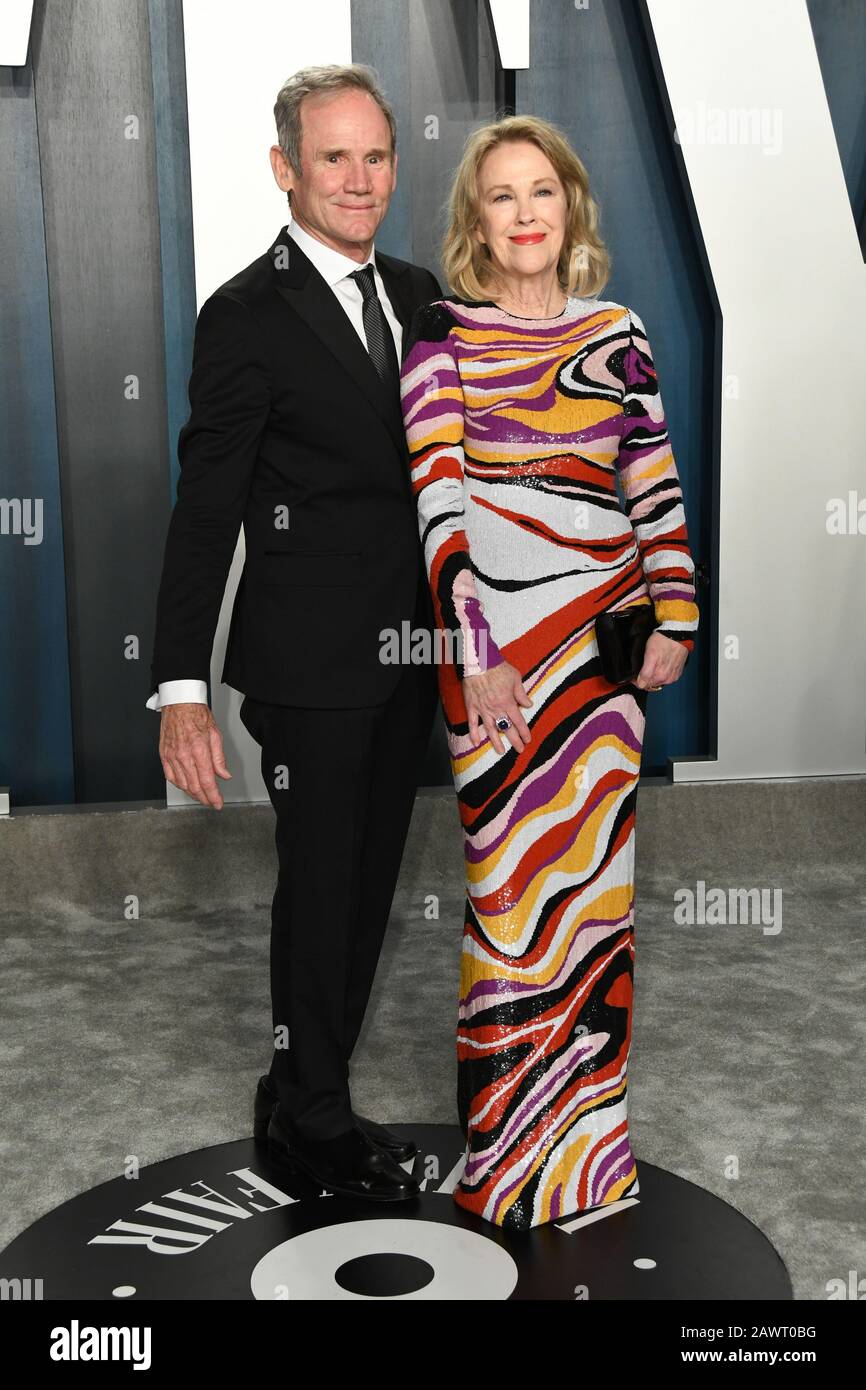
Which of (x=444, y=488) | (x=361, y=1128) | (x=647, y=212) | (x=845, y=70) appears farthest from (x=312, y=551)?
(x=845, y=70)

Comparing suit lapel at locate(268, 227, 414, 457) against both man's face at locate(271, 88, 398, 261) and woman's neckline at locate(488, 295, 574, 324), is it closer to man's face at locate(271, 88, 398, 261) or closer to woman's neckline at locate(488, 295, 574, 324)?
man's face at locate(271, 88, 398, 261)

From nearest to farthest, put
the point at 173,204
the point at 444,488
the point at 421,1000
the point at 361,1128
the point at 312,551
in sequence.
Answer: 1. the point at 444,488
2. the point at 312,551
3. the point at 361,1128
4. the point at 421,1000
5. the point at 173,204

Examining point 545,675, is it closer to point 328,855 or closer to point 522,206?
point 328,855

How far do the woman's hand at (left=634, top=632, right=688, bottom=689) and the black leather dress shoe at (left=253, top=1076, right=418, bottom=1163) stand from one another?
902mm

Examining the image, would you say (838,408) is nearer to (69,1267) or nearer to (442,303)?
(442,303)

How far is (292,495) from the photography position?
2.40 m

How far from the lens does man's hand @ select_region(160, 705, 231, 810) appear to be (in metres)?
2.37

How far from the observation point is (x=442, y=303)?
2348 mm

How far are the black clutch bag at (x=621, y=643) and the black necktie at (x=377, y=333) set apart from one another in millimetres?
527

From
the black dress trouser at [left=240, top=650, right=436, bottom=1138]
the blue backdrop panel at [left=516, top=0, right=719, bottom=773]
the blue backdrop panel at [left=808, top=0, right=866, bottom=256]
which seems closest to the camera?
the black dress trouser at [left=240, top=650, right=436, bottom=1138]

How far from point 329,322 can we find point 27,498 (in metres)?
2.20

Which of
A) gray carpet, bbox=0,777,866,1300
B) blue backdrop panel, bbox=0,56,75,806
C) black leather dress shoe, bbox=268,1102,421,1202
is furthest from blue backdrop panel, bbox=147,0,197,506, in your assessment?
black leather dress shoe, bbox=268,1102,421,1202

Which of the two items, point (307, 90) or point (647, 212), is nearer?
point (307, 90)

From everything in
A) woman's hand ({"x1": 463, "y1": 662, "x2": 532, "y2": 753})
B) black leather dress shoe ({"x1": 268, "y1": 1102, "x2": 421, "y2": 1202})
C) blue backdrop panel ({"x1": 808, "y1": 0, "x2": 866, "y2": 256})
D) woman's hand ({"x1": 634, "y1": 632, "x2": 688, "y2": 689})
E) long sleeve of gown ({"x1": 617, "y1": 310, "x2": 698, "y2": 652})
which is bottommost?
black leather dress shoe ({"x1": 268, "y1": 1102, "x2": 421, "y2": 1202})
